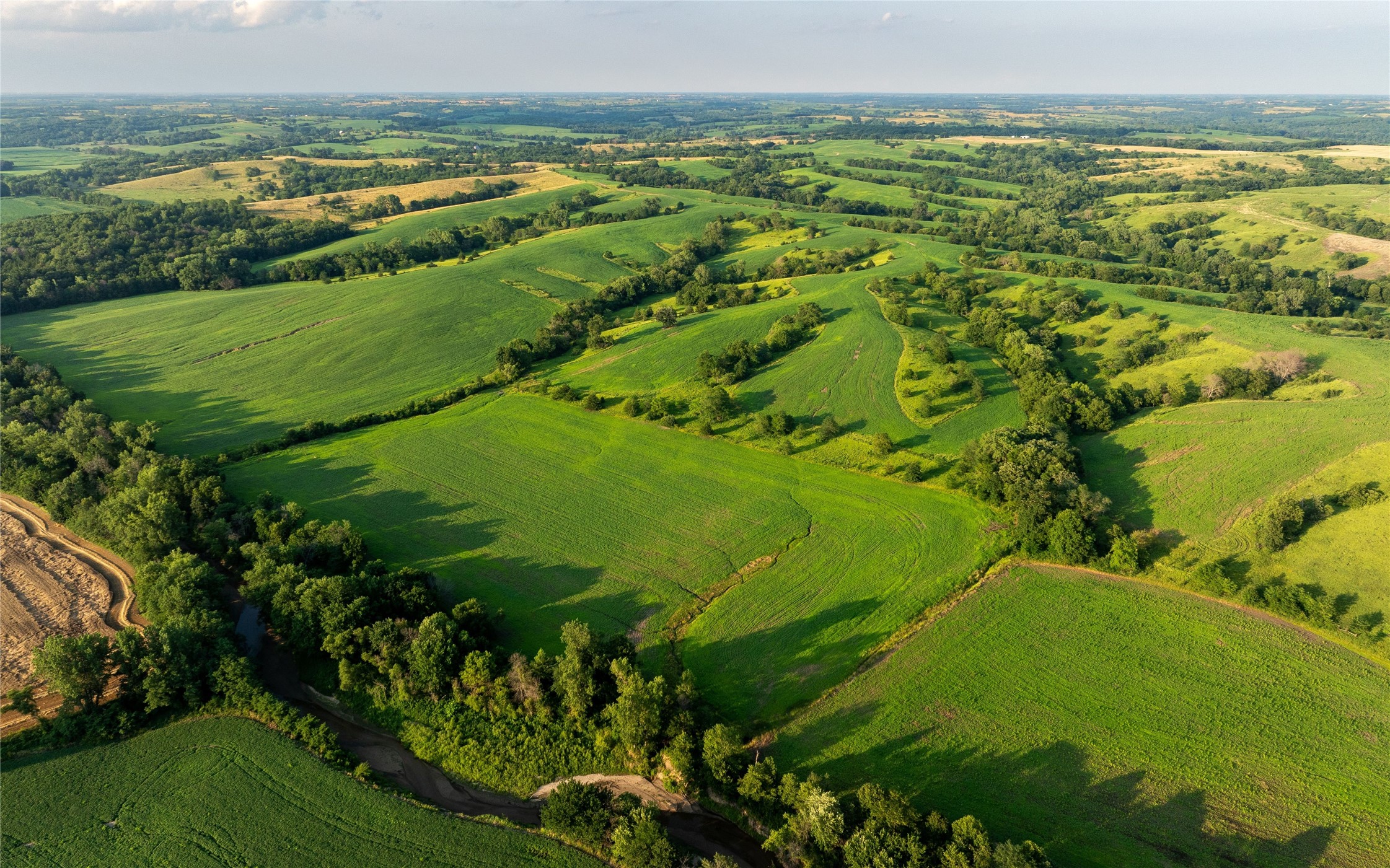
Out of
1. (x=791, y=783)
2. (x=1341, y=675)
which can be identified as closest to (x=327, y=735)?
(x=791, y=783)

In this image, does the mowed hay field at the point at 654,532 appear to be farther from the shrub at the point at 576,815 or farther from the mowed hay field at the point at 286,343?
the mowed hay field at the point at 286,343

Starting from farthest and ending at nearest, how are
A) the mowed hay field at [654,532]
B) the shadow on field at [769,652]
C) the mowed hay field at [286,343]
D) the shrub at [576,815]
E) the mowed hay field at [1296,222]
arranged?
the mowed hay field at [1296,222] < the mowed hay field at [286,343] < the mowed hay field at [654,532] < the shadow on field at [769,652] < the shrub at [576,815]

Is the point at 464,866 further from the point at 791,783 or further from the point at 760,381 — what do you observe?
the point at 760,381

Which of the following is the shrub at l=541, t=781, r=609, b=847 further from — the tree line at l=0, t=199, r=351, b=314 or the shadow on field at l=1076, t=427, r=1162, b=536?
the tree line at l=0, t=199, r=351, b=314

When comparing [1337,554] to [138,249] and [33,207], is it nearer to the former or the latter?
[138,249]

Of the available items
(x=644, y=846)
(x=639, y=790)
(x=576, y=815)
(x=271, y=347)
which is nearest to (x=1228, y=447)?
(x=639, y=790)

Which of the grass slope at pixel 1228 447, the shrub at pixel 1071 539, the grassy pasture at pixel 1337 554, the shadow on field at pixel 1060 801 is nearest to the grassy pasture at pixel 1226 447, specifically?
the grass slope at pixel 1228 447

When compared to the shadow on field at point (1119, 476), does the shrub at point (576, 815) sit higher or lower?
lower

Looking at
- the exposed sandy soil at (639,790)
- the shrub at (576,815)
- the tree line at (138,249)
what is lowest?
the exposed sandy soil at (639,790)
